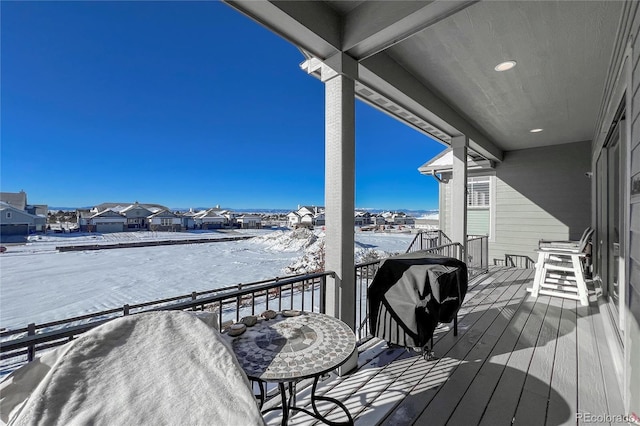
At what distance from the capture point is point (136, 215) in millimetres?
20875

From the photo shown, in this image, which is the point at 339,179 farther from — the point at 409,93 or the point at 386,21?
the point at 409,93

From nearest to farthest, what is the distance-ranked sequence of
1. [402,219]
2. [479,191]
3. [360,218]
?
[360,218] → [479,191] → [402,219]

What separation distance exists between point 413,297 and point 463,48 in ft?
7.90

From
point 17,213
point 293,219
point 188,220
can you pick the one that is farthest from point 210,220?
point 17,213

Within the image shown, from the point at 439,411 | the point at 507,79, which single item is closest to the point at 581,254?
the point at 507,79

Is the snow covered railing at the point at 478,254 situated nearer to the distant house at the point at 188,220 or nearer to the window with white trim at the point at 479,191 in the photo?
the window with white trim at the point at 479,191

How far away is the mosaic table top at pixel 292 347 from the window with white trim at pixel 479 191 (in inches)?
289

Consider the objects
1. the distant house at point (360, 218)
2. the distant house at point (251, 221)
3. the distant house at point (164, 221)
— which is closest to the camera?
the distant house at point (360, 218)

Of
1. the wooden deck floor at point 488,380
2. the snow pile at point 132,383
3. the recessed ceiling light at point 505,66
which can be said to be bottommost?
the wooden deck floor at point 488,380

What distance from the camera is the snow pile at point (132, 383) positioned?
80cm

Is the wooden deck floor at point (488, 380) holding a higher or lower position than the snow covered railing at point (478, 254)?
lower

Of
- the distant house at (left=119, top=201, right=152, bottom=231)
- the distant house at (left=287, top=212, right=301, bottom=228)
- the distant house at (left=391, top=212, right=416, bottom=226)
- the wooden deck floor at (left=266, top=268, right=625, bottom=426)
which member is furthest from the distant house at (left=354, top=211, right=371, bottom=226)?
the distant house at (left=119, top=201, right=152, bottom=231)

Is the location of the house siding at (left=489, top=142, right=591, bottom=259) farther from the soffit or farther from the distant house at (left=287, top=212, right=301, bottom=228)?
the distant house at (left=287, top=212, right=301, bottom=228)

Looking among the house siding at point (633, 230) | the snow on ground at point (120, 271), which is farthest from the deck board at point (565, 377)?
the snow on ground at point (120, 271)
